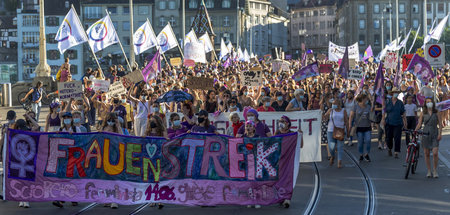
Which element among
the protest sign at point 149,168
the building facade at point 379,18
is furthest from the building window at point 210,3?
the protest sign at point 149,168

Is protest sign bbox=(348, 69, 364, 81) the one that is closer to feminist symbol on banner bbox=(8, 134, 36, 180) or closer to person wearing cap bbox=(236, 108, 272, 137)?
person wearing cap bbox=(236, 108, 272, 137)

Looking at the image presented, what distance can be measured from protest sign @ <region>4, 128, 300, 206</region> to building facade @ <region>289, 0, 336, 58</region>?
497 feet

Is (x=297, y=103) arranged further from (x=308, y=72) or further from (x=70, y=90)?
(x=308, y=72)

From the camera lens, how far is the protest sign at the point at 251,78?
2402 cm

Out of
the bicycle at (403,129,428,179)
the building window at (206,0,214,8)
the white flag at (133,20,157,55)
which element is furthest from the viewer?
the building window at (206,0,214,8)

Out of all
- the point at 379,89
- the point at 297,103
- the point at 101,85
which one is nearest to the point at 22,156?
the point at 297,103

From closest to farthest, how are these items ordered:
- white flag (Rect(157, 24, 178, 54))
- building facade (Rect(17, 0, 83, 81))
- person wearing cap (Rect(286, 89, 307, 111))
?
person wearing cap (Rect(286, 89, 307, 111)) → white flag (Rect(157, 24, 178, 54)) → building facade (Rect(17, 0, 83, 81))

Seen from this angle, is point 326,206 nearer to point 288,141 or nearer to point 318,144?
point 288,141

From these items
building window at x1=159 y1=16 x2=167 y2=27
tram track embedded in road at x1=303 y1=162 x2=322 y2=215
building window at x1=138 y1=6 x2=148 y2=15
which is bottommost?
tram track embedded in road at x1=303 y1=162 x2=322 y2=215

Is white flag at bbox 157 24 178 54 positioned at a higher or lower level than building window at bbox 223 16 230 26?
lower

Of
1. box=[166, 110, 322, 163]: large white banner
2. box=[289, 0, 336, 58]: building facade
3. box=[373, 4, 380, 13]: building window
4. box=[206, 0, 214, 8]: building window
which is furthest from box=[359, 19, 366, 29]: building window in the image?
box=[166, 110, 322, 163]: large white banner

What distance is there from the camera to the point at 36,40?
121750 mm

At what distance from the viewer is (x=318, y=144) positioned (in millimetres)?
16828

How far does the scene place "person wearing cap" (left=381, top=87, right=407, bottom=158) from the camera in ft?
60.4
